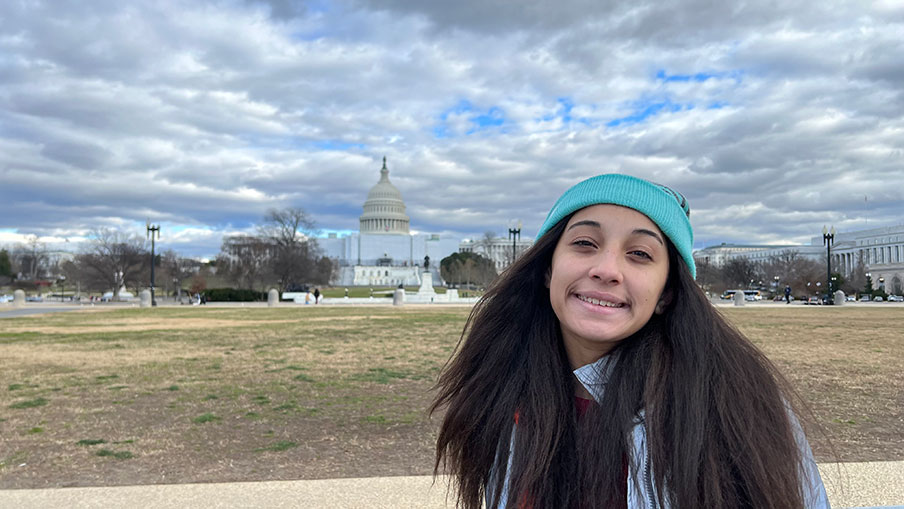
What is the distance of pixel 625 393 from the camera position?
1.62 metres

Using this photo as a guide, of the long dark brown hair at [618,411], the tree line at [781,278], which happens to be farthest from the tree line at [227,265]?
the long dark brown hair at [618,411]

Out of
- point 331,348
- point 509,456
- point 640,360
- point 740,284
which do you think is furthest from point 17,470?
point 740,284

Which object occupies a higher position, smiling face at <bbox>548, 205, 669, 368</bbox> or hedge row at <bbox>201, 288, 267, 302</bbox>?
smiling face at <bbox>548, 205, 669, 368</bbox>

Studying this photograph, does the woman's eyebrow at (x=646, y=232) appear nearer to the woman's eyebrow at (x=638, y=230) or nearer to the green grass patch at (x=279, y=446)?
the woman's eyebrow at (x=638, y=230)

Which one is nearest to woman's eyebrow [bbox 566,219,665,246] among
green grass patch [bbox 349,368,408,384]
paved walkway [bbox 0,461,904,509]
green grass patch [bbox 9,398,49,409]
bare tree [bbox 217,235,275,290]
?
paved walkway [bbox 0,461,904,509]

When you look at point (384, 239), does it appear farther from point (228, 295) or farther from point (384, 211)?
point (228, 295)

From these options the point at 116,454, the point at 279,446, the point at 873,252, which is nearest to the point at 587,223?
the point at 279,446

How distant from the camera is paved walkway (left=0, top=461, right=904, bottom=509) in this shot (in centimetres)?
417

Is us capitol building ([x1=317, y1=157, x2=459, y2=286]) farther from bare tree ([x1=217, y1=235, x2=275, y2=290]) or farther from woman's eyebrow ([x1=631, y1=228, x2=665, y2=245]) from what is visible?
woman's eyebrow ([x1=631, y1=228, x2=665, y2=245])

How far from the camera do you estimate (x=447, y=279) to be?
9125 cm

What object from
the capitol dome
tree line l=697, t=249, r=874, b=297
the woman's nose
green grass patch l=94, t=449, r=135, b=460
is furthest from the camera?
the capitol dome

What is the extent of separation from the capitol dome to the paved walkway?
4556 inches

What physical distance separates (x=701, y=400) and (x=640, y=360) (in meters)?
0.19

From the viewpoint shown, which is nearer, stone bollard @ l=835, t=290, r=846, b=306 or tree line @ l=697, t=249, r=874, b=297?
stone bollard @ l=835, t=290, r=846, b=306
